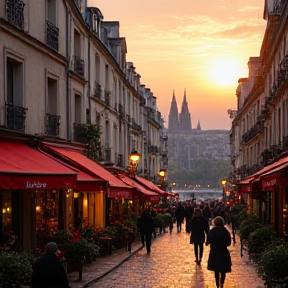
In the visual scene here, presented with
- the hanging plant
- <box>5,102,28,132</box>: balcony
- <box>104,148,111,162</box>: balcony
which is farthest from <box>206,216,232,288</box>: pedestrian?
<box>104,148,111,162</box>: balcony

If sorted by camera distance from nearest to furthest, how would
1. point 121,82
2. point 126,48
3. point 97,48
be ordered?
point 97,48 → point 121,82 → point 126,48

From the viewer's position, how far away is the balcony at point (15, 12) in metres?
17.9

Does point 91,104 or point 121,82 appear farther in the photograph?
point 121,82

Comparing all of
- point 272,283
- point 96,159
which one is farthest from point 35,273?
point 96,159

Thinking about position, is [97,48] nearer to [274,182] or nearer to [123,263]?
[123,263]

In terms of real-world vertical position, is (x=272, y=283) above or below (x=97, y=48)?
below

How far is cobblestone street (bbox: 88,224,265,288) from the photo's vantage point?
17.3 m

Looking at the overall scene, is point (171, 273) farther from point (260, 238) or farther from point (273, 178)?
point (273, 178)

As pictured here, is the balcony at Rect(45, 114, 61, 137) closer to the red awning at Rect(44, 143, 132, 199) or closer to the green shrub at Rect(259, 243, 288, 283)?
the red awning at Rect(44, 143, 132, 199)

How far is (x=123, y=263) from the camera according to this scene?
22625 mm

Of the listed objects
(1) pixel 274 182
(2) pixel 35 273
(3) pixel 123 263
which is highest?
(1) pixel 274 182

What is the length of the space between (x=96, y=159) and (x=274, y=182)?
11.8 metres

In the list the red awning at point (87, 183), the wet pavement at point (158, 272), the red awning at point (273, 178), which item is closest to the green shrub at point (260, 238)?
the wet pavement at point (158, 272)

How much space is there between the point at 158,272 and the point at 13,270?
7.53 m
